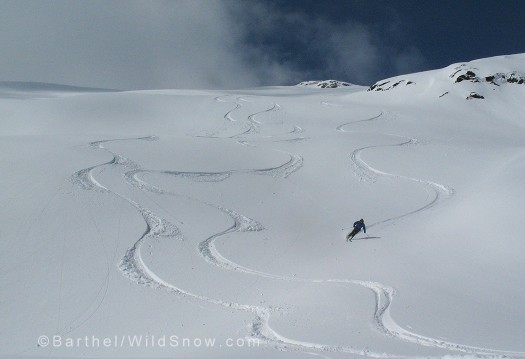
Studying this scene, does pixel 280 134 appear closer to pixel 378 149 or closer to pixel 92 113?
pixel 378 149

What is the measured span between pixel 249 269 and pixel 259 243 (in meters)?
2.52

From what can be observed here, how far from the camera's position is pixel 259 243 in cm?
1719

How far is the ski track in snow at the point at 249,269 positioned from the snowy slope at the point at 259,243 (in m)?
0.07

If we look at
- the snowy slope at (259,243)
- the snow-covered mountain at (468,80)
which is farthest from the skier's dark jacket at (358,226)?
the snow-covered mountain at (468,80)

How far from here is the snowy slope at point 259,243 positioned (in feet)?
32.1

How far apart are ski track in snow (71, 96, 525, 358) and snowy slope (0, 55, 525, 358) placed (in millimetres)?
70

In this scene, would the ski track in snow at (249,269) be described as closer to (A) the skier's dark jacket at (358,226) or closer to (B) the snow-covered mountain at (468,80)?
(A) the skier's dark jacket at (358,226)

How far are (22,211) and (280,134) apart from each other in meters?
20.4

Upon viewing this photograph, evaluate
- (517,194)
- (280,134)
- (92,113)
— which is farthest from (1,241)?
(92,113)

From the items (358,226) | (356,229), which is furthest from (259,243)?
(358,226)

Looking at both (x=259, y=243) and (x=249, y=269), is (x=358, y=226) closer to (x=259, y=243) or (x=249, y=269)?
(x=259, y=243)

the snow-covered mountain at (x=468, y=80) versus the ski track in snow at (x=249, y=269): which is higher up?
the snow-covered mountain at (x=468, y=80)

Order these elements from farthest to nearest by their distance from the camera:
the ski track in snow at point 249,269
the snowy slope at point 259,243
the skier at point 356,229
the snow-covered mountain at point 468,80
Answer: the snow-covered mountain at point 468,80 < the skier at point 356,229 < the snowy slope at point 259,243 < the ski track in snow at point 249,269

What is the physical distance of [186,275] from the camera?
45.0ft
